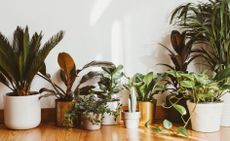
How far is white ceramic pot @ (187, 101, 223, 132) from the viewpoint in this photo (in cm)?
200

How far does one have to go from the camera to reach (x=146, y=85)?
2.19m

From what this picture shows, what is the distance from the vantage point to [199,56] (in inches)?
93.9

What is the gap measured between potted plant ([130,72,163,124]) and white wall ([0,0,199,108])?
0.60 ft

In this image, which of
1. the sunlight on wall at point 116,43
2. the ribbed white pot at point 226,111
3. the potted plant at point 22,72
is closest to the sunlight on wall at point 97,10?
the sunlight on wall at point 116,43

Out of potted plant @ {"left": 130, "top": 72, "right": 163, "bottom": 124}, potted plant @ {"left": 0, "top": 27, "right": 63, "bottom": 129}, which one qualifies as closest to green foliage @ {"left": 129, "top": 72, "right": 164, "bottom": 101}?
potted plant @ {"left": 130, "top": 72, "right": 163, "bottom": 124}

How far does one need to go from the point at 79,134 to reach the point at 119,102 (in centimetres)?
40

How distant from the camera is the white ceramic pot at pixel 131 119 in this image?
2.13 m

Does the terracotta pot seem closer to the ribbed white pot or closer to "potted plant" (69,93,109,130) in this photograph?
the ribbed white pot

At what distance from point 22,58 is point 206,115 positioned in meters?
1.19

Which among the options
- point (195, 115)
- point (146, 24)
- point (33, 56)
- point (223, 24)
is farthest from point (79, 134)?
point (223, 24)

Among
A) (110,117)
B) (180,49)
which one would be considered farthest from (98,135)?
(180,49)

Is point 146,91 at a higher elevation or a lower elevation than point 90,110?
higher

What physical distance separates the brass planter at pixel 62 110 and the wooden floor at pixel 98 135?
4cm

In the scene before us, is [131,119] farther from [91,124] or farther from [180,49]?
[180,49]
